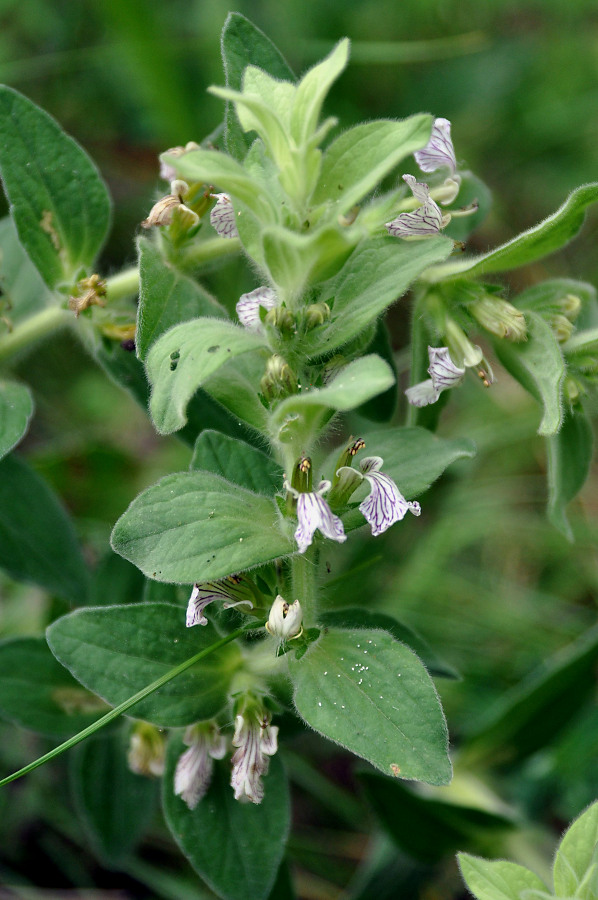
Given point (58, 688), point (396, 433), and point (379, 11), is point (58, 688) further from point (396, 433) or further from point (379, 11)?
point (379, 11)

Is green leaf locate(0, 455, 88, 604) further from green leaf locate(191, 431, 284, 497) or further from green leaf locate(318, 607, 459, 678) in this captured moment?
green leaf locate(318, 607, 459, 678)

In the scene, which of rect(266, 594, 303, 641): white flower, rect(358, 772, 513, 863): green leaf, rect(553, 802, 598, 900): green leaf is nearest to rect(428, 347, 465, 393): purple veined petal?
rect(266, 594, 303, 641): white flower

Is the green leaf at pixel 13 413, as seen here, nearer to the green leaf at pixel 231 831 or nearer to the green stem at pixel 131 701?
the green stem at pixel 131 701

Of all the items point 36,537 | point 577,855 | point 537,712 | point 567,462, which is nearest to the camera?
point 577,855

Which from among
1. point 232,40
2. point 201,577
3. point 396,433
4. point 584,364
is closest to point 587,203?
point 584,364

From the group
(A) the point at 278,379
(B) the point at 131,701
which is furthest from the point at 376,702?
(A) the point at 278,379

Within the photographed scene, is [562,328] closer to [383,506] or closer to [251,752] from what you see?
[383,506]
